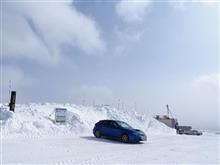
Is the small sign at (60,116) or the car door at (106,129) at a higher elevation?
the small sign at (60,116)

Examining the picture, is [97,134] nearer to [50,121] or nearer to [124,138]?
[124,138]

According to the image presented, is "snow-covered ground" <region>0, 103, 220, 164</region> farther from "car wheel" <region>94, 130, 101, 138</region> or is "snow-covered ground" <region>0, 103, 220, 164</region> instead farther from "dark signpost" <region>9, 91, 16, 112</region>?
"dark signpost" <region>9, 91, 16, 112</region>

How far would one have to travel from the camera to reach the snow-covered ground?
1154cm

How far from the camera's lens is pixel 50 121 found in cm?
2342

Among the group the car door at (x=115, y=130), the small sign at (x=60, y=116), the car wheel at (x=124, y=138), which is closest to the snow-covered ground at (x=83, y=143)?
the small sign at (x=60, y=116)

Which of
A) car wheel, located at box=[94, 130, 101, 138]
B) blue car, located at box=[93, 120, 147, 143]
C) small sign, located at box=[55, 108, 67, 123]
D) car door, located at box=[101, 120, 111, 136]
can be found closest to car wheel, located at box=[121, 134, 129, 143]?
blue car, located at box=[93, 120, 147, 143]

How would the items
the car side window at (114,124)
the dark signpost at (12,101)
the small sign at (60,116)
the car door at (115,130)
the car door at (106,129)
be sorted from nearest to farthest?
the car door at (115,130), the car side window at (114,124), the car door at (106,129), the dark signpost at (12,101), the small sign at (60,116)

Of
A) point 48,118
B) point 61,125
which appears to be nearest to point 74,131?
point 61,125

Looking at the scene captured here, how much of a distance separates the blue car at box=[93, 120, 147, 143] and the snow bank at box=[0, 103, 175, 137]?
9.06 ft

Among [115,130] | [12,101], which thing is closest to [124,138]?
[115,130]

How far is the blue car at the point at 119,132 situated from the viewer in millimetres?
18594

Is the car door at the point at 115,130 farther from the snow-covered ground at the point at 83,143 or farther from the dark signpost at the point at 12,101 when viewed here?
the dark signpost at the point at 12,101

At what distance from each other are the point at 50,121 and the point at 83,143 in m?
7.72

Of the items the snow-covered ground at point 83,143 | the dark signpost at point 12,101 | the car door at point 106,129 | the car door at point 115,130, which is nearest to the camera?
the snow-covered ground at point 83,143
